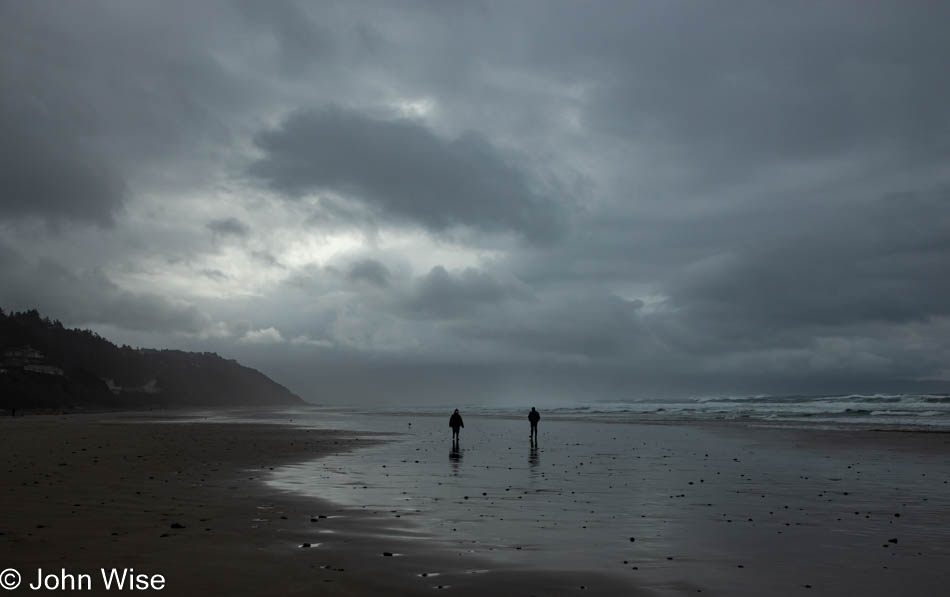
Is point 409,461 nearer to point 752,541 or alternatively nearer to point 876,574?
point 752,541

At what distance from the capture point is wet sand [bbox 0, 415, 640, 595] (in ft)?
31.1

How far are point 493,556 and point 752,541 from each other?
5.56 metres

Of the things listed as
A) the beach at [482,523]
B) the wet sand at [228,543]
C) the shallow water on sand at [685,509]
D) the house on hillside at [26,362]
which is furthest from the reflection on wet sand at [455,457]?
the house on hillside at [26,362]

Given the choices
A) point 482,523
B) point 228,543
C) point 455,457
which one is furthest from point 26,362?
point 482,523

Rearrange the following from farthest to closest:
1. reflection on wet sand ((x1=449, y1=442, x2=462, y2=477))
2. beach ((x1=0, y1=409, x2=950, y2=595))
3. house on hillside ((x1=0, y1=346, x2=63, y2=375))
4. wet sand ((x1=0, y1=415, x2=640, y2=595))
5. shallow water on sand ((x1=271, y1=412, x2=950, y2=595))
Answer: house on hillside ((x1=0, y1=346, x2=63, y2=375)), reflection on wet sand ((x1=449, y1=442, x2=462, y2=477)), shallow water on sand ((x1=271, y1=412, x2=950, y2=595)), beach ((x1=0, y1=409, x2=950, y2=595)), wet sand ((x1=0, y1=415, x2=640, y2=595))

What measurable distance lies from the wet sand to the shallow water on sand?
3.24 feet

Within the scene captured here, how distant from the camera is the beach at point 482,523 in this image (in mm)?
9945

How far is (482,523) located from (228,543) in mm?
5453

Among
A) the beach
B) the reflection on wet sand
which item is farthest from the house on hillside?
the beach

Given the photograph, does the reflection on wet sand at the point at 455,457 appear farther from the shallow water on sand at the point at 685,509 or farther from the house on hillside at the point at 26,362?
the house on hillside at the point at 26,362

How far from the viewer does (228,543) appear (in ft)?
38.5

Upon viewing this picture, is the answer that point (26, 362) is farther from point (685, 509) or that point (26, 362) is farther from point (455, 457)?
point (685, 509)

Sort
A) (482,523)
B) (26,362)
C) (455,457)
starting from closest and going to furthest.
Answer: (482,523) < (455,457) < (26,362)

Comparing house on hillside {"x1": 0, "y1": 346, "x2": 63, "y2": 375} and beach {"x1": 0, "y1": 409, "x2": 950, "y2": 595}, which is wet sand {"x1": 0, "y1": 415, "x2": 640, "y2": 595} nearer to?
beach {"x1": 0, "y1": 409, "x2": 950, "y2": 595}
